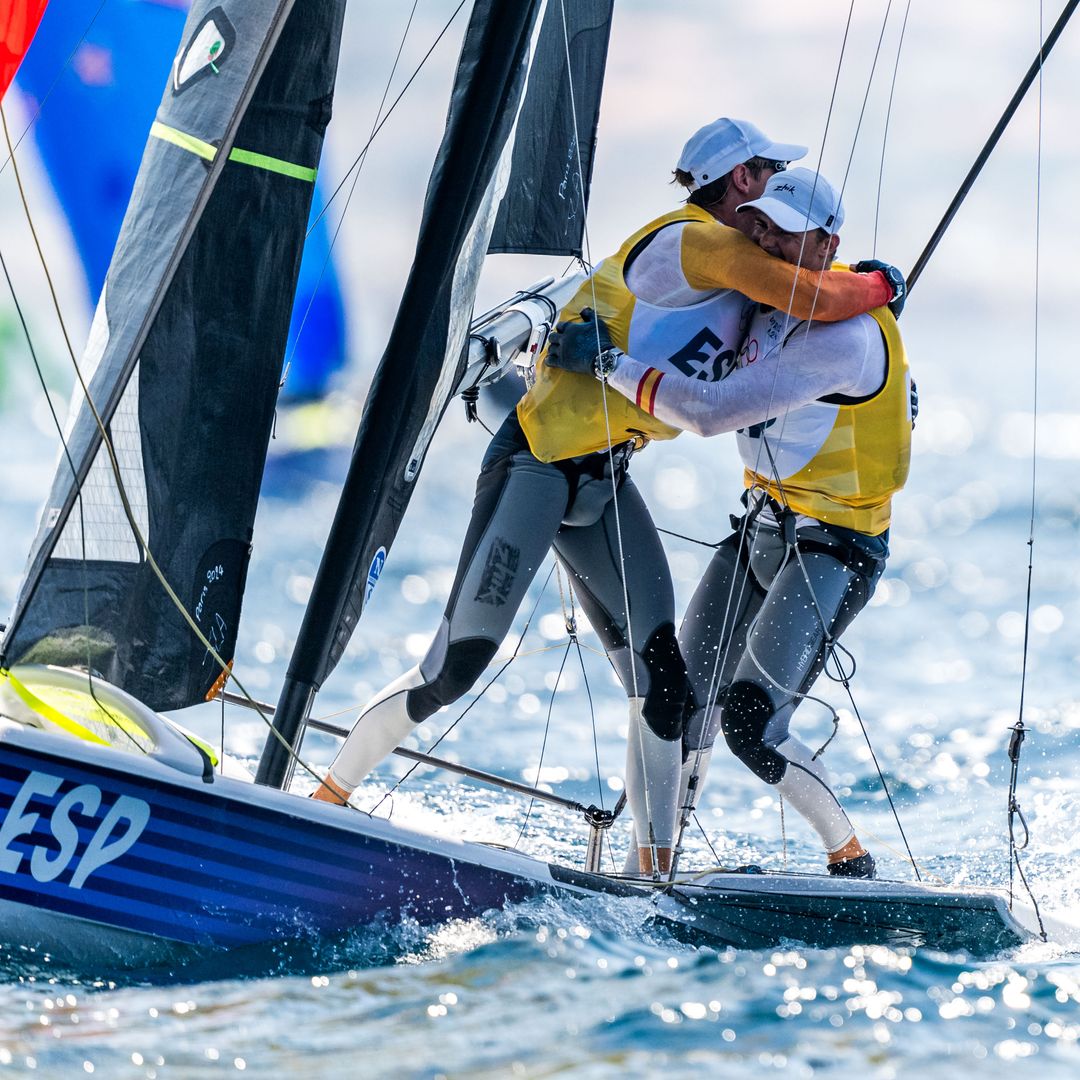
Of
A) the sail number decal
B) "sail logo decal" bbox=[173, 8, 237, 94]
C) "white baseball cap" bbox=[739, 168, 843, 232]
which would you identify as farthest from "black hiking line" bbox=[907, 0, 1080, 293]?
the sail number decal

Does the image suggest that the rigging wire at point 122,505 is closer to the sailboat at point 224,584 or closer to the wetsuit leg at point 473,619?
the sailboat at point 224,584

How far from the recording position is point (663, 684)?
286 centimetres

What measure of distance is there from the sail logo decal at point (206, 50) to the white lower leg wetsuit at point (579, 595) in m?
0.82

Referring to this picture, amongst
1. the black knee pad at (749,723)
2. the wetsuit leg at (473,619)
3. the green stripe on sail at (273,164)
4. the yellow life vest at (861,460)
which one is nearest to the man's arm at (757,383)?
the yellow life vest at (861,460)

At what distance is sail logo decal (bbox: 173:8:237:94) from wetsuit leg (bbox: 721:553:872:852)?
4.36ft

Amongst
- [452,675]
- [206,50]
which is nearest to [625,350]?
[452,675]

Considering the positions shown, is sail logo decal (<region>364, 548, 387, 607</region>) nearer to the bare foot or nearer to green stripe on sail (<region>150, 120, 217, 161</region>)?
the bare foot

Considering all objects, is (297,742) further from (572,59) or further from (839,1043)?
(572,59)

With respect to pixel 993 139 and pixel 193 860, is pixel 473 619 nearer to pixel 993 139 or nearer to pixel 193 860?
pixel 193 860

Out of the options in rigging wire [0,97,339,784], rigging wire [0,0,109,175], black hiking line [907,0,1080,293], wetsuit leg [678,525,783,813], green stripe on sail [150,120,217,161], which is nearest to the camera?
rigging wire [0,97,339,784]

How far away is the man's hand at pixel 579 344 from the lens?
9.11 feet

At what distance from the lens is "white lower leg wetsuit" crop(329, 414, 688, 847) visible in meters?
2.77

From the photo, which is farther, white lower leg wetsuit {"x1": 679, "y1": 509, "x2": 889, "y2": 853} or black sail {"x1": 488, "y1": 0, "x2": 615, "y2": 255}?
black sail {"x1": 488, "y1": 0, "x2": 615, "y2": 255}

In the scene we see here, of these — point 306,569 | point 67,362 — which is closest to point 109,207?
point 67,362
